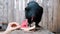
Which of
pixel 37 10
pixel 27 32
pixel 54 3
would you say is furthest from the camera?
pixel 54 3

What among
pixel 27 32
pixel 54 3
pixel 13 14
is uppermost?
pixel 54 3

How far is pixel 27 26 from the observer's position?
1.65m

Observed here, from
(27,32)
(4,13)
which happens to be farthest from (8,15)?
(27,32)

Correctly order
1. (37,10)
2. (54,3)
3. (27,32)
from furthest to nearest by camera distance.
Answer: (54,3)
(37,10)
(27,32)

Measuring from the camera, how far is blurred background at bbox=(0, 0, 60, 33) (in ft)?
6.56

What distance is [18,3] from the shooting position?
2016mm

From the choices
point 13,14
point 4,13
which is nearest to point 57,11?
point 13,14

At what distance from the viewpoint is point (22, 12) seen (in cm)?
203

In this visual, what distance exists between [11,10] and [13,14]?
61 millimetres

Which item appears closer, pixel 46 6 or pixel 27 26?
pixel 27 26

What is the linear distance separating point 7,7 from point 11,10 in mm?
68

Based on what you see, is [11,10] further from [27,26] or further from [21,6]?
[27,26]

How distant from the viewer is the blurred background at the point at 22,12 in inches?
78.7

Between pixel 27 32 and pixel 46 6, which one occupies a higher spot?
pixel 46 6
